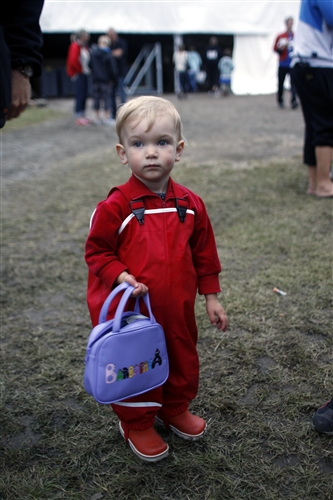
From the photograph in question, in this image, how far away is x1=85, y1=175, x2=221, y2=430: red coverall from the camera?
162 centimetres

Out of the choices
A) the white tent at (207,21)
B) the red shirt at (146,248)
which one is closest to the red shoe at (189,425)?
the red shirt at (146,248)

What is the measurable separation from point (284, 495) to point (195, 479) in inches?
11.2

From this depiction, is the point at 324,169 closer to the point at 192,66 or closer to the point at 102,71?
the point at 102,71

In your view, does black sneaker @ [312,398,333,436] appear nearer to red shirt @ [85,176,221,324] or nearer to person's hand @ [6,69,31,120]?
red shirt @ [85,176,221,324]

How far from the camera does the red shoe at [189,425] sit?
1.82 meters

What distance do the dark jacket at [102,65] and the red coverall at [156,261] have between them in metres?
9.23

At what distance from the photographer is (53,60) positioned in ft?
71.8

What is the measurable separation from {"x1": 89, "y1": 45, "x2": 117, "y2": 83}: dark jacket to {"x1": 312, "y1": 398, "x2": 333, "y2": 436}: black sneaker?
953 cm

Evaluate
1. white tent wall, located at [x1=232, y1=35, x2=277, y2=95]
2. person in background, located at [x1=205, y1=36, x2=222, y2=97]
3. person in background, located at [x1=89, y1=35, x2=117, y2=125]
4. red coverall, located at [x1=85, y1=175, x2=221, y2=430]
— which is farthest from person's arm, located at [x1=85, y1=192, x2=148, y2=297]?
white tent wall, located at [x1=232, y1=35, x2=277, y2=95]

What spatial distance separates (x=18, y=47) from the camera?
6.47ft

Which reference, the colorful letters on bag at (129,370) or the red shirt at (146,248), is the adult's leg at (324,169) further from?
the colorful letters on bag at (129,370)

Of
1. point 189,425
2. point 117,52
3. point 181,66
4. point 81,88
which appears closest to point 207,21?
point 181,66

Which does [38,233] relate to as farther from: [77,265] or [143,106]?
[143,106]

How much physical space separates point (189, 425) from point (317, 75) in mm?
3268
